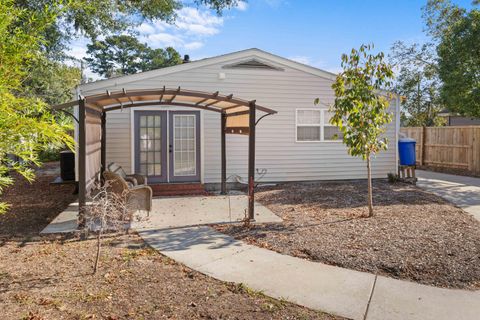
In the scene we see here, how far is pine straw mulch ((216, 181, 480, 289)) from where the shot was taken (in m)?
4.41

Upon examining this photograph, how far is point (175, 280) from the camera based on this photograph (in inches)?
157

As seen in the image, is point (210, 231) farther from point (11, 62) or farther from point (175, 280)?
point (11, 62)

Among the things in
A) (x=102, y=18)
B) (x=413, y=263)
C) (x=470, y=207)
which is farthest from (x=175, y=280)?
(x=102, y=18)

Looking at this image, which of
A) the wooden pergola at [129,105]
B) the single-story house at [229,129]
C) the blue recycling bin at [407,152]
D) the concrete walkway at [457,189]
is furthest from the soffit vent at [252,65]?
the concrete walkway at [457,189]

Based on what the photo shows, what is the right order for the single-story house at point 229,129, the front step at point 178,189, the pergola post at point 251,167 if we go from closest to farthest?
the pergola post at point 251,167 → the front step at point 178,189 → the single-story house at point 229,129

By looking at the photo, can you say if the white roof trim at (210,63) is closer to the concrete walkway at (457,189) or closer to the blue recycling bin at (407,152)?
the blue recycling bin at (407,152)

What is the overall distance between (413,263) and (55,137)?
13.7 feet

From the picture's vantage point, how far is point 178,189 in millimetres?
9836

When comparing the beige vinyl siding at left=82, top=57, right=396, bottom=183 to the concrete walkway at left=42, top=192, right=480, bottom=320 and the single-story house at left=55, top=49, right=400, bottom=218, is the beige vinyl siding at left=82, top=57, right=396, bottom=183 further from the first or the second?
the concrete walkway at left=42, top=192, right=480, bottom=320

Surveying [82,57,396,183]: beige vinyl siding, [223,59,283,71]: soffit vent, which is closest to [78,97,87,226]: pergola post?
[82,57,396,183]: beige vinyl siding

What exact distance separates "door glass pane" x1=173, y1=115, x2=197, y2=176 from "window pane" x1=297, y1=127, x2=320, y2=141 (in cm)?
311

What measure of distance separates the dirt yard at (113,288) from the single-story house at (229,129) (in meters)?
4.47

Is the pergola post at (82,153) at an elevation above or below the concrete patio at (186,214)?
above

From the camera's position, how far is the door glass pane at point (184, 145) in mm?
10211
